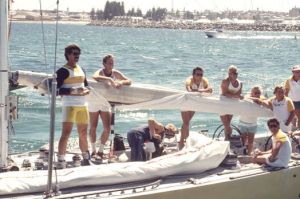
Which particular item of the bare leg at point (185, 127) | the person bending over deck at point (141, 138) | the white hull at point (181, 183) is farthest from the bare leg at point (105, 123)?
the white hull at point (181, 183)

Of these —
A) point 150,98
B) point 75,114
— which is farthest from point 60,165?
point 150,98

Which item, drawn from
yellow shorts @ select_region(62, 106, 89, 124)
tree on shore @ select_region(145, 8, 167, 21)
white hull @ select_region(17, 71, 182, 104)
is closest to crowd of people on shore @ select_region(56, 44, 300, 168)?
yellow shorts @ select_region(62, 106, 89, 124)

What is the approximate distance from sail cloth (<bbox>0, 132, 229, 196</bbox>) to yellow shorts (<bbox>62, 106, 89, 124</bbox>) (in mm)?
912

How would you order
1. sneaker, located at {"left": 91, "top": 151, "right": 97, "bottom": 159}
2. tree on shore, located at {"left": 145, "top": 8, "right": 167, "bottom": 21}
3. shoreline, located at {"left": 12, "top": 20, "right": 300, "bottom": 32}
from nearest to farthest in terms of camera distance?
sneaker, located at {"left": 91, "top": 151, "right": 97, "bottom": 159}
tree on shore, located at {"left": 145, "top": 8, "right": 167, "bottom": 21}
shoreline, located at {"left": 12, "top": 20, "right": 300, "bottom": 32}

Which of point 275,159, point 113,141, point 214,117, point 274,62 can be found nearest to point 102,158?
point 113,141

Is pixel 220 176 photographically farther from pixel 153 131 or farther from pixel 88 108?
pixel 88 108

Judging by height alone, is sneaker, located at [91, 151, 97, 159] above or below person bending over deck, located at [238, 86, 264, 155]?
below

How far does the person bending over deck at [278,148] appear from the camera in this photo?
35.3ft

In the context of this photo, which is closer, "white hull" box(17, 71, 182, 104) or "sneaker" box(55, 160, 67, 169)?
"sneaker" box(55, 160, 67, 169)

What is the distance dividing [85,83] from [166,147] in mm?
2471

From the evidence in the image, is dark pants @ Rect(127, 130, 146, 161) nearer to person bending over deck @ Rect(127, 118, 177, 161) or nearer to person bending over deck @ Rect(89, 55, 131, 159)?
person bending over deck @ Rect(127, 118, 177, 161)

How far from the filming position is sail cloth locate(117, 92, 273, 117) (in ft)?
36.5

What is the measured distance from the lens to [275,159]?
10891mm

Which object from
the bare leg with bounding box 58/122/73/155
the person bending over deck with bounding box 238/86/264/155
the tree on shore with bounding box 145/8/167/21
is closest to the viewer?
the bare leg with bounding box 58/122/73/155
